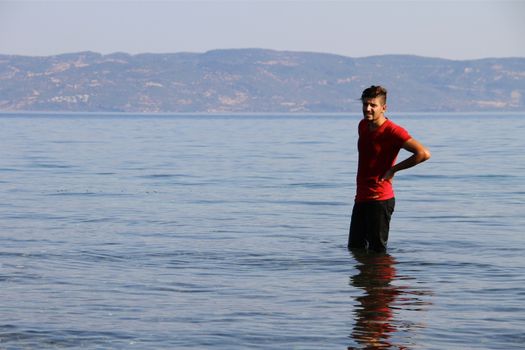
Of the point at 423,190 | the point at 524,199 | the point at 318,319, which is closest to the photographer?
the point at 318,319

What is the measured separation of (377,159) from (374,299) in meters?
1.43

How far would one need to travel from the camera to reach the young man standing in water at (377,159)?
1005cm

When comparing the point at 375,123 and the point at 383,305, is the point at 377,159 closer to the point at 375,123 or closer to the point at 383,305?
the point at 375,123

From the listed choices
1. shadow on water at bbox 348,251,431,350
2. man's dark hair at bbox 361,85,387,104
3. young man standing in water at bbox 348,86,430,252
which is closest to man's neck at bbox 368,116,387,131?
young man standing in water at bbox 348,86,430,252

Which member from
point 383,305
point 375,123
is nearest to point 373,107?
point 375,123

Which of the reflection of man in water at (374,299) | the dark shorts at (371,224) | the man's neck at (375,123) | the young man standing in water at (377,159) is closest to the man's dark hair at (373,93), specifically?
the young man standing in water at (377,159)

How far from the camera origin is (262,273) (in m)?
11.5

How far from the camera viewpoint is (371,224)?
1070cm

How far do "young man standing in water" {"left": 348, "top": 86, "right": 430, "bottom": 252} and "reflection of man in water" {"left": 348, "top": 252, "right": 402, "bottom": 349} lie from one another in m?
0.44

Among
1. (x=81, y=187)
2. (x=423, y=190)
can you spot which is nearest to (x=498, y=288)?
(x=423, y=190)

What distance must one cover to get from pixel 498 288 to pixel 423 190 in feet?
45.8

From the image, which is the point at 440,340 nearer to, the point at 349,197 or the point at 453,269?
the point at 453,269

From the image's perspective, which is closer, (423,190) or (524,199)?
(524,199)

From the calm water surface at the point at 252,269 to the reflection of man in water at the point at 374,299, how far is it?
0.07 feet
